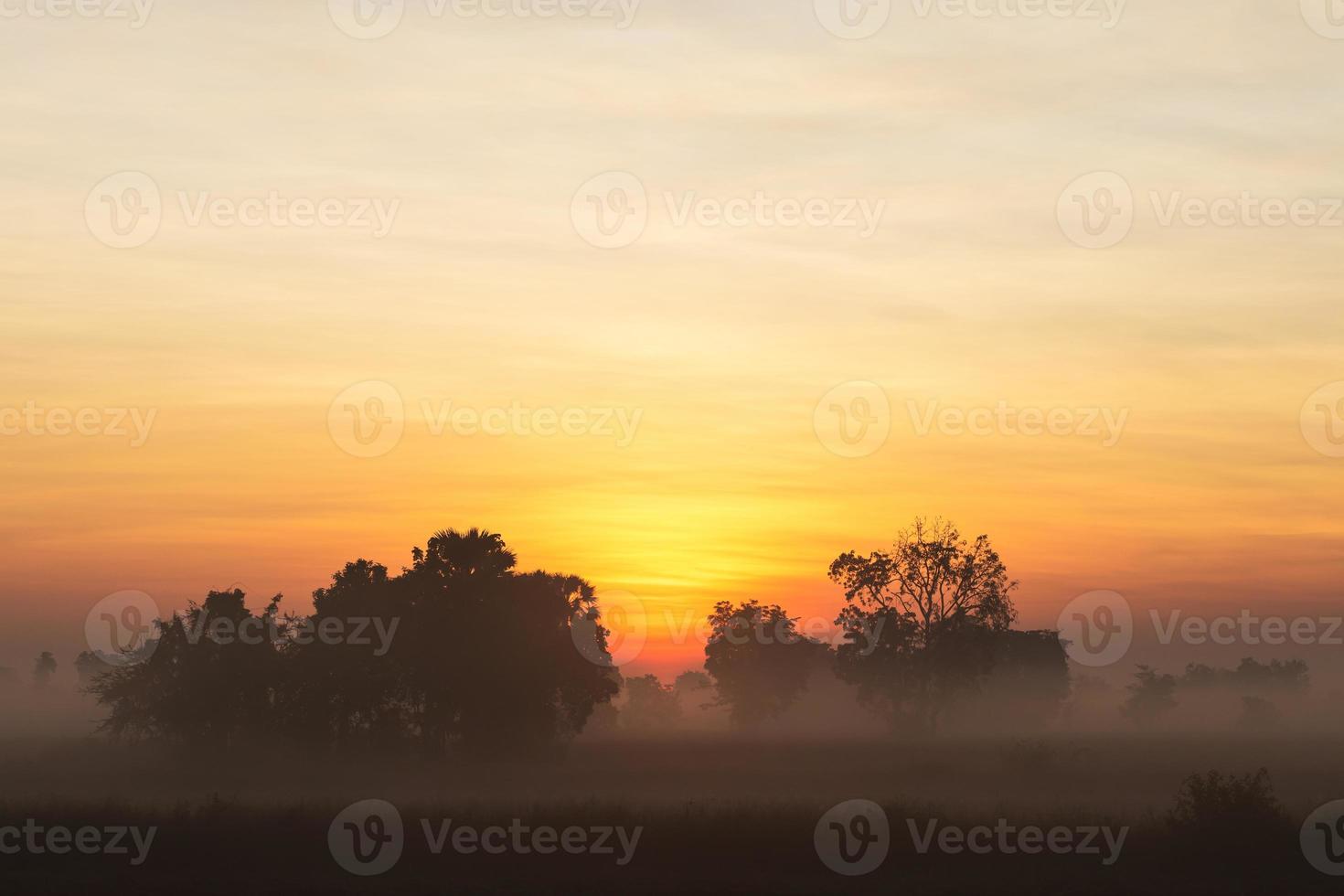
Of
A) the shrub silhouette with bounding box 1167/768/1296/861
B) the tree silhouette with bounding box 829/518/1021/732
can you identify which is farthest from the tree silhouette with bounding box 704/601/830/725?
→ the shrub silhouette with bounding box 1167/768/1296/861

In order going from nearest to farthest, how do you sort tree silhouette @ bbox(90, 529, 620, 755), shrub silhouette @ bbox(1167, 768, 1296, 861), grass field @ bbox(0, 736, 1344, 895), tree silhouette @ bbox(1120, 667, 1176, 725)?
grass field @ bbox(0, 736, 1344, 895)
shrub silhouette @ bbox(1167, 768, 1296, 861)
tree silhouette @ bbox(90, 529, 620, 755)
tree silhouette @ bbox(1120, 667, 1176, 725)

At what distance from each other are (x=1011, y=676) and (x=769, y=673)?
2566 centimetres

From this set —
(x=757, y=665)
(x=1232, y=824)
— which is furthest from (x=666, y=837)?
(x=757, y=665)

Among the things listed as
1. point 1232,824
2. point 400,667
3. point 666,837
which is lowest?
point 666,837

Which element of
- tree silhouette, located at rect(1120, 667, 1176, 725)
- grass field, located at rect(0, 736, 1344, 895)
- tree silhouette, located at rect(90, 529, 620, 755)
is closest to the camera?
grass field, located at rect(0, 736, 1344, 895)

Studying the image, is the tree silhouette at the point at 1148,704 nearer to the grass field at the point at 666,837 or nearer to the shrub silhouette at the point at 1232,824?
the grass field at the point at 666,837

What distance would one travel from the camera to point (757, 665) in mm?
137000

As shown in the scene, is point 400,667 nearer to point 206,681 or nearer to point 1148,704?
point 206,681

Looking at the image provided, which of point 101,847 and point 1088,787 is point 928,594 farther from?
point 101,847

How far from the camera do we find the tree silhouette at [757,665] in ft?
448

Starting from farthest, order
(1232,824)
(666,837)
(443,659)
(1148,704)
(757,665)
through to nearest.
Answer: (1148,704) < (757,665) < (443,659) < (1232,824) < (666,837)

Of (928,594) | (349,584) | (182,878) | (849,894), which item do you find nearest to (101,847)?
(182,878)

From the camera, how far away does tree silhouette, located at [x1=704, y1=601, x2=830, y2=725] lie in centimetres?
13662

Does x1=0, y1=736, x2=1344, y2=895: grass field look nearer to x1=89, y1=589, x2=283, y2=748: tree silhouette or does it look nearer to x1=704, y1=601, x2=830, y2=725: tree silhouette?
x1=89, y1=589, x2=283, y2=748: tree silhouette
